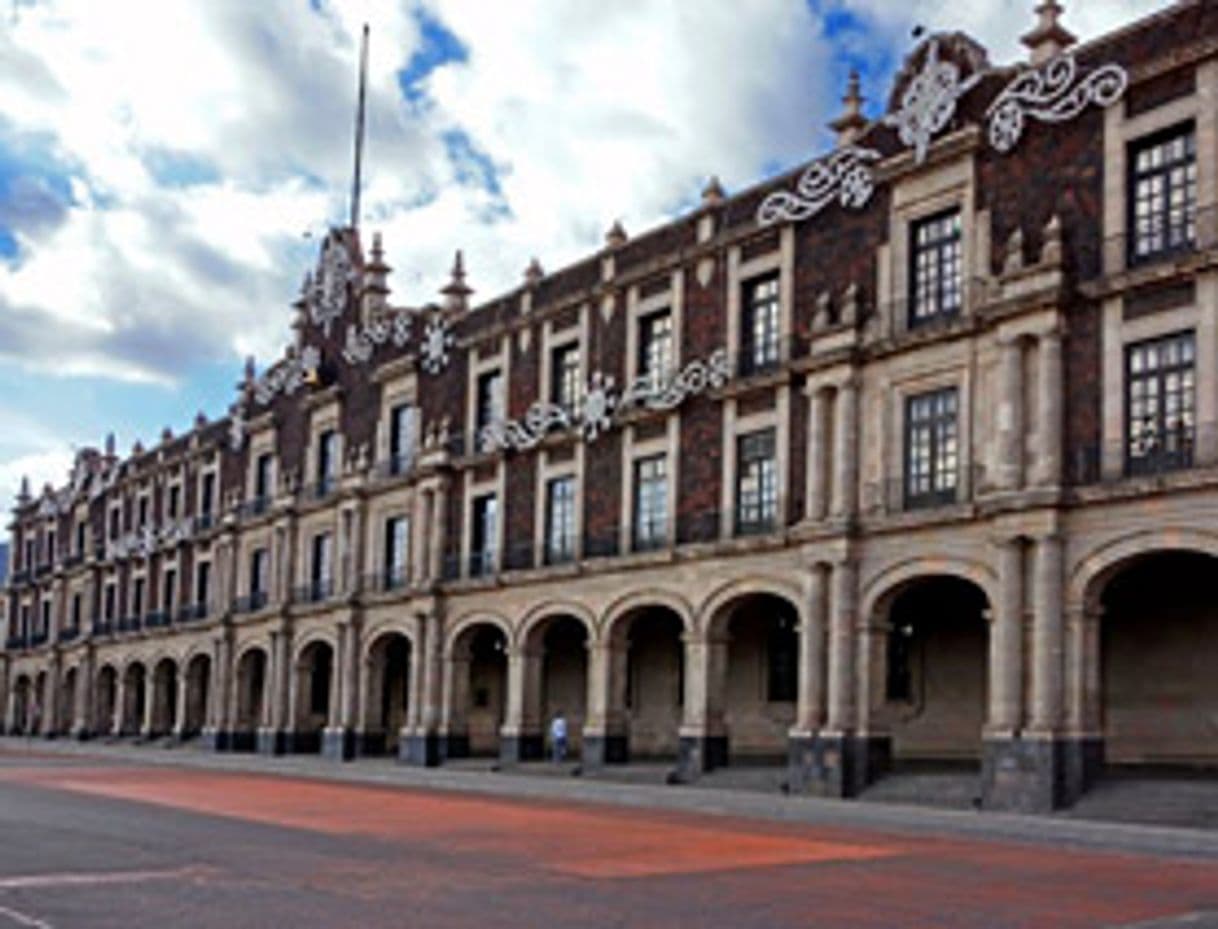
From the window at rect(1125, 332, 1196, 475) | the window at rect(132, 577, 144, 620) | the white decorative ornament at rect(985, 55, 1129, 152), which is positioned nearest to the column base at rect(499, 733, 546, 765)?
the window at rect(1125, 332, 1196, 475)

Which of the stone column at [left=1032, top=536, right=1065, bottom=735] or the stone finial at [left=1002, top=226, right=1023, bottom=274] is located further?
the stone finial at [left=1002, top=226, right=1023, bottom=274]

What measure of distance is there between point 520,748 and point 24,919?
2845 cm

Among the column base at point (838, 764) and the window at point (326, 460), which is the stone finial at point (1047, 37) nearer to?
the column base at point (838, 764)

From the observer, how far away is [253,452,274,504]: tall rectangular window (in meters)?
56.3

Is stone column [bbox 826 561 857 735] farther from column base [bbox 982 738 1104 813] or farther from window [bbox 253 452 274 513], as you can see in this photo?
window [bbox 253 452 274 513]

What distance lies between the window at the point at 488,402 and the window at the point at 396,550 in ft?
15.2

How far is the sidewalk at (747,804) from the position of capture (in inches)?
818

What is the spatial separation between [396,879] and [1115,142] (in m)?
18.9

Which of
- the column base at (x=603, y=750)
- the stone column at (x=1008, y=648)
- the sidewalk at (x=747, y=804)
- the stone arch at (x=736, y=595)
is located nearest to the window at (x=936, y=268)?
the stone column at (x=1008, y=648)

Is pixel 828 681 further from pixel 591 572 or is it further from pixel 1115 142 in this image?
pixel 1115 142

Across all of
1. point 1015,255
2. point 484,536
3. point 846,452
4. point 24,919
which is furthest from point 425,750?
point 24,919

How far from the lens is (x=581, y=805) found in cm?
2728

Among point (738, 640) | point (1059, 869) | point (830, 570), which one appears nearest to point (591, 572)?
point (738, 640)

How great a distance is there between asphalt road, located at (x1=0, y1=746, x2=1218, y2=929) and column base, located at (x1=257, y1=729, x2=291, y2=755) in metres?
26.4
